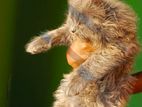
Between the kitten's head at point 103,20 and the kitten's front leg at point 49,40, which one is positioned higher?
the kitten's front leg at point 49,40

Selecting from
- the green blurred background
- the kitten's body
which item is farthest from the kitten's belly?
the green blurred background

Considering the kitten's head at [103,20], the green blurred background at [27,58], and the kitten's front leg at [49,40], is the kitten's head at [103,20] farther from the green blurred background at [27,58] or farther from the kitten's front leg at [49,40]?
the green blurred background at [27,58]

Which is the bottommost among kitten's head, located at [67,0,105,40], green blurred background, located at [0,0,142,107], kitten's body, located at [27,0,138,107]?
kitten's body, located at [27,0,138,107]

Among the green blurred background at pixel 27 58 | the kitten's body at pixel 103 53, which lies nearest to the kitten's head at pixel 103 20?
the kitten's body at pixel 103 53

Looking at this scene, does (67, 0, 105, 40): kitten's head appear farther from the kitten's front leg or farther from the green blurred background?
the green blurred background

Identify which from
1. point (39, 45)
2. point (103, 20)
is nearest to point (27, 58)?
point (39, 45)
